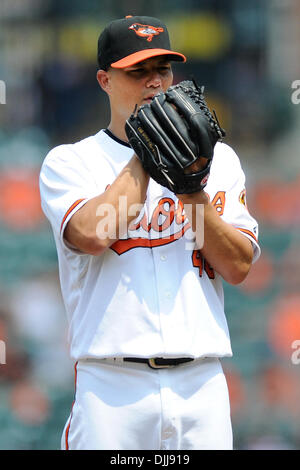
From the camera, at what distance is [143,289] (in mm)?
1949

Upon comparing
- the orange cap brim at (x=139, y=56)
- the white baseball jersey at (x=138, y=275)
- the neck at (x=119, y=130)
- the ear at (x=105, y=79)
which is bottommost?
the white baseball jersey at (x=138, y=275)

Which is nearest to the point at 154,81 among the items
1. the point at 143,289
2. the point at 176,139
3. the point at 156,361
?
the point at 176,139

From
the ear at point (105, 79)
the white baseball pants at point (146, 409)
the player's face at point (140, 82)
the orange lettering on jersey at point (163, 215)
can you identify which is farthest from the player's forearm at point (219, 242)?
the ear at point (105, 79)

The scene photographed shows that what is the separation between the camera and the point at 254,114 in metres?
4.09

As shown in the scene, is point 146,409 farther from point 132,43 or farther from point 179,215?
point 132,43

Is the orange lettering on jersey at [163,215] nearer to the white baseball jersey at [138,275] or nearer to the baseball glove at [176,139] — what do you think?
the white baseball jersey at [138,275]

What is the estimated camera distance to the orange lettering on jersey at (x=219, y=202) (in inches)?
82.3

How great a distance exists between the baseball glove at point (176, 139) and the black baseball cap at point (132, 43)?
0.88 feet

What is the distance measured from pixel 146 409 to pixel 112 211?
497 mm
